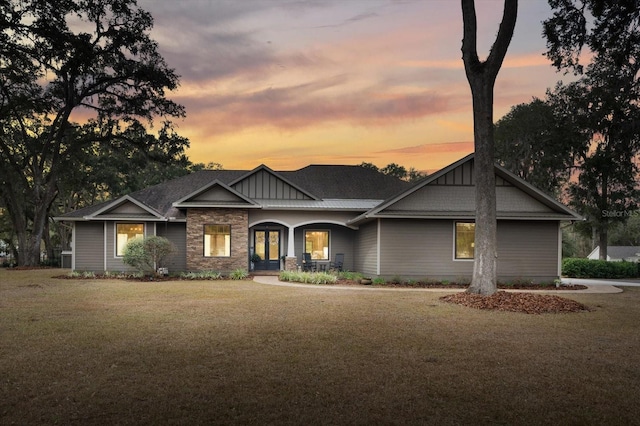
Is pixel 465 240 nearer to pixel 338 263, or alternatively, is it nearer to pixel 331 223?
pixel 338 263

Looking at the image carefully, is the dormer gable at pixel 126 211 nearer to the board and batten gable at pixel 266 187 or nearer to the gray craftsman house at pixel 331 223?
the gray craftsman house at pixel 331 223

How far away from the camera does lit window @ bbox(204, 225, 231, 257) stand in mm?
24109

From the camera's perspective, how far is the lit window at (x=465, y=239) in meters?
21.4

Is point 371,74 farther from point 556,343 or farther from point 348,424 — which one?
point 348,424

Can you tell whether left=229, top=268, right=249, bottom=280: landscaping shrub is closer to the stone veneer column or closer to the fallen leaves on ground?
the stone veneer column

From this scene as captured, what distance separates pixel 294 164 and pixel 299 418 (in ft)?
115

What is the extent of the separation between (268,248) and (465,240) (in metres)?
10.2

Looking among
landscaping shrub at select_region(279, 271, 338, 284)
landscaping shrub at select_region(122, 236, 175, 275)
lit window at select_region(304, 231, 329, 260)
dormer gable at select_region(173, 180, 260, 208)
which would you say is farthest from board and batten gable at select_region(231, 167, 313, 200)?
landscaping shrub at select_region(279, 271, 338, 284)

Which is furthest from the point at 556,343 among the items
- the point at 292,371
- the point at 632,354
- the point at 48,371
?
the point at 48,371

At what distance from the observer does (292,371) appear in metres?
6.86

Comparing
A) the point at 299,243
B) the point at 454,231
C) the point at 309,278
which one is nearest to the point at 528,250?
the point at 454,231

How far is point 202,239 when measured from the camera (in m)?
23.9

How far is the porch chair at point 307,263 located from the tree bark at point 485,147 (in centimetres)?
1070

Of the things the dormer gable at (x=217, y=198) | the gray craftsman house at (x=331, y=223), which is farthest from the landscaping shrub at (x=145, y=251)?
the dormer gable at (x=217, y=198)
